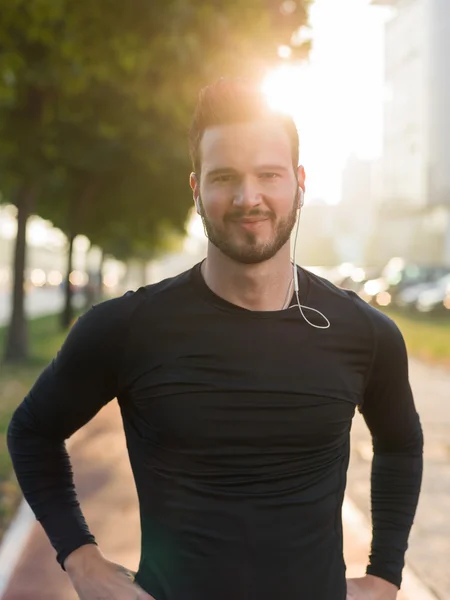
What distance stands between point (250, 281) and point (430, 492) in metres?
5.74

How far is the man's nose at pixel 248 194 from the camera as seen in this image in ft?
6.63

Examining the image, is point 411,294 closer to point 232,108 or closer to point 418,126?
point 232,108

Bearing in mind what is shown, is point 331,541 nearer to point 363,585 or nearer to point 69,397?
point 363,585

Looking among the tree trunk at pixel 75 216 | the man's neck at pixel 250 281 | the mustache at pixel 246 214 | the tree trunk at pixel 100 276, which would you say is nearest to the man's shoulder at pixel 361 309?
the man's neck at pixel 250 281

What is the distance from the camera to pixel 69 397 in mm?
2156

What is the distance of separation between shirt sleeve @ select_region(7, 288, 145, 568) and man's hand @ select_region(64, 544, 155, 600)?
0.11 ft

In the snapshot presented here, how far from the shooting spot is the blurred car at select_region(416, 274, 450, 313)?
28.8m

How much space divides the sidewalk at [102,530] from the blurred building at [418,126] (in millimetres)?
55137

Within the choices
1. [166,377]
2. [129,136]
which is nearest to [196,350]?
[166,377]

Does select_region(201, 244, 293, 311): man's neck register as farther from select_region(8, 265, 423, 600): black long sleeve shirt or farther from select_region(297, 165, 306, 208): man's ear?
select_region(297, 165, 306, 208): man's ear

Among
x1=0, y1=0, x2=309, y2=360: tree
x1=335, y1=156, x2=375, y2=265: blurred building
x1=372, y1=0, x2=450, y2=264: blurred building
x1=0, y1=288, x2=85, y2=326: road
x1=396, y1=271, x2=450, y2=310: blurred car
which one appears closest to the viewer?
x1=0, y1=0, x2=309, y2=360: tree

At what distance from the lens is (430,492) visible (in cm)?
732

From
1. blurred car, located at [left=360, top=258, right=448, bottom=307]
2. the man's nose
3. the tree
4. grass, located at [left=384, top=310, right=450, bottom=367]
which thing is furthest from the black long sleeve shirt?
blurred car, located at [left=360, top=258, right=448, bottom=307]

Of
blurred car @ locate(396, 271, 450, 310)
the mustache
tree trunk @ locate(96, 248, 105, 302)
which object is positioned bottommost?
the mustache
